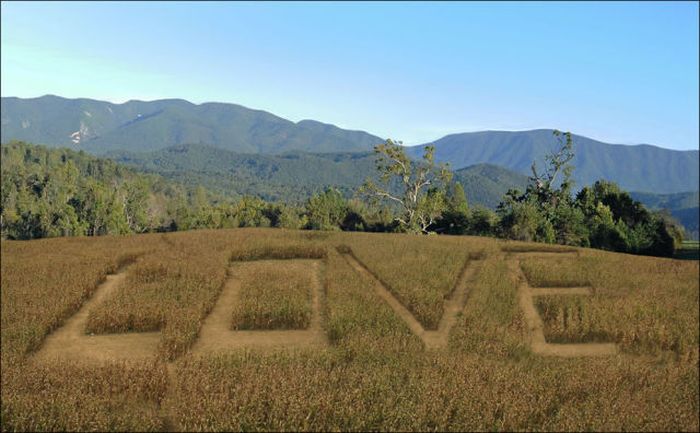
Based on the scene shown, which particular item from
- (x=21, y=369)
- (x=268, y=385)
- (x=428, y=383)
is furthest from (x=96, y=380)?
(x=428, y=383)

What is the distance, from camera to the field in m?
7.62

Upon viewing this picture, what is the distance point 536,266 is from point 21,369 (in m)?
16.1

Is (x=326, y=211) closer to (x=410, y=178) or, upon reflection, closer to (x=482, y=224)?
(x=410, y=178)

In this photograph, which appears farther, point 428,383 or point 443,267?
point 443,267

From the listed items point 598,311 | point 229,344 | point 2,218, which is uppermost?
point 598,311

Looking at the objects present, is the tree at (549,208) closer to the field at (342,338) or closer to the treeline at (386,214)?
the treeline at (386,214)

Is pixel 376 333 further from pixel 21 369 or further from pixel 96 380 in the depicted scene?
pixel 21 369

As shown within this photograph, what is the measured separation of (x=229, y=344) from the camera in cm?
1139

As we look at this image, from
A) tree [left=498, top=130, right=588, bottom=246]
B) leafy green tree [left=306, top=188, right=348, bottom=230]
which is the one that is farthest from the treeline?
leafy green tree [left=306, top=188, right=348, bottom=230]

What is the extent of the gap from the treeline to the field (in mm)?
13830

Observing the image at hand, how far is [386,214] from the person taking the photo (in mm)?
69938

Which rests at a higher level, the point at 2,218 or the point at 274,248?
the point at 274,248

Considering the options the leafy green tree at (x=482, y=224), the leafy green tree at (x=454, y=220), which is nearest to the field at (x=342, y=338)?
the leafy green tree at (x=482, y=224)

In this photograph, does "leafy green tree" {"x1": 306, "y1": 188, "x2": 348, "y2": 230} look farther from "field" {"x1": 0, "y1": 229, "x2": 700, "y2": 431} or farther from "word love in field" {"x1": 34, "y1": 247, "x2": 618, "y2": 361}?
"word love in field" {"x1": 34, "y1": 247, "x2": 618, "y2": 361}
